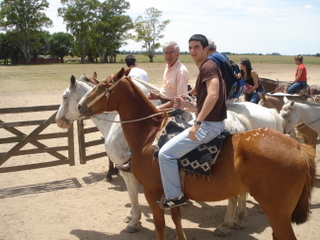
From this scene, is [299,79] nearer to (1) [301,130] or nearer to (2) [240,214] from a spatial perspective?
(1) [301,130]

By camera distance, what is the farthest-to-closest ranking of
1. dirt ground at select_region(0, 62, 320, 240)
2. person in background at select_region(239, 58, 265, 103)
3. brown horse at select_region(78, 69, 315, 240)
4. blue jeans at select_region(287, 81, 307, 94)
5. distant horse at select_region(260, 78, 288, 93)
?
distant horse at select_region(260, 78, 288, 93) → blue jeans at select_region(287, 81, 307, 94) → person in background at select_region(239, 58, 265, 103) → dirt ground at select_region(0, 62, 320, 240) → brown horse at select_region(78, 69, 315, 240)

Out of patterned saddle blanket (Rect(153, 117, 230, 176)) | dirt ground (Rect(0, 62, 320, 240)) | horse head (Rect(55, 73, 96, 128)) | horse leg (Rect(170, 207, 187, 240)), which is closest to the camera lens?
patterned saddle blanket (Rect(153, 117, 230, 176))

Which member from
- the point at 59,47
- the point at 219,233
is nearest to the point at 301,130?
the point at 219,233

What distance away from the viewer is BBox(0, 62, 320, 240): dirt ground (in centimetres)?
474

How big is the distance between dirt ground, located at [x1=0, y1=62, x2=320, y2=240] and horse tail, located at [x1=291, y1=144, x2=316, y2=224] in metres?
1.65

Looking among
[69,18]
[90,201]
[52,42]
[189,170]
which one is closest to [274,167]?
[189,170]

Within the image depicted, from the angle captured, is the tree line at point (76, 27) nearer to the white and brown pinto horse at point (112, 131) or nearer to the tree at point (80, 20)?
the tree at point (80, 20)

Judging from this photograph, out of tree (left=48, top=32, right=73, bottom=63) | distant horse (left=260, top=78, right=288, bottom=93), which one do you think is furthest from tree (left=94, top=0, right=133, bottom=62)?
distant horse (left=260, top=78, right=288, bottom=93)

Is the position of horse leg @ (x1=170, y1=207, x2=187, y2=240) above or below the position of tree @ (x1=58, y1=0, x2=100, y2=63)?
below

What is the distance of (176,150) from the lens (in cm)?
323

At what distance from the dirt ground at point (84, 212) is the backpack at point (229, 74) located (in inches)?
90.3

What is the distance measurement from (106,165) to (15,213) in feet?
10.1

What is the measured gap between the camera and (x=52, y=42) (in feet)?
271

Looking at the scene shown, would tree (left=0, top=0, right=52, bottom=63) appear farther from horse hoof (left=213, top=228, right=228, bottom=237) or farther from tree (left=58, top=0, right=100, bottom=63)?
horse hoof (left=213, top=228, right=228, bottom=237)
